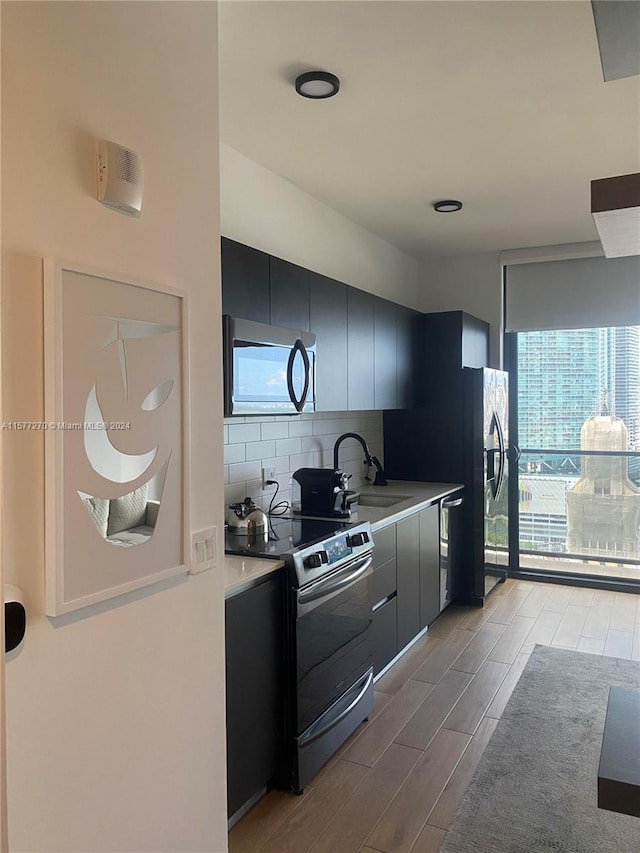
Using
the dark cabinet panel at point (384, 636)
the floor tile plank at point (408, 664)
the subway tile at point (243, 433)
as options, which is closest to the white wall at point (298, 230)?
the subway tile at point (243, 433)

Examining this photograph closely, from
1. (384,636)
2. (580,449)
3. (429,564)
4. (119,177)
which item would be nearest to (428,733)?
(384,636)

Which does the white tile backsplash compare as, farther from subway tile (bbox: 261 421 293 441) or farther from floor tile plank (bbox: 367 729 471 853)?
floor tile plank (bbox: 367 729 471 853)

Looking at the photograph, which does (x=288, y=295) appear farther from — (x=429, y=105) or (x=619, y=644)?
(x=619, y=644)

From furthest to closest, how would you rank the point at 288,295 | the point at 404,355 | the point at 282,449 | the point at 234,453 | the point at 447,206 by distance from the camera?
the point at 404,355, the point at 447,206, the point at 282,449, the point at 234,453, the point at 288,295

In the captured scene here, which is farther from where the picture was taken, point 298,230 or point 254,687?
point 298,230

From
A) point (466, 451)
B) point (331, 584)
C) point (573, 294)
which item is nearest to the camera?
point (331, 584)

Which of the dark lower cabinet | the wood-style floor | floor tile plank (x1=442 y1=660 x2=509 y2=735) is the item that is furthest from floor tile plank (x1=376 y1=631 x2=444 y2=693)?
the dark lower cabinet

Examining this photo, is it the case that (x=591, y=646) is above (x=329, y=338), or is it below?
below

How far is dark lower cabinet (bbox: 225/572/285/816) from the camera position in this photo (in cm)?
215

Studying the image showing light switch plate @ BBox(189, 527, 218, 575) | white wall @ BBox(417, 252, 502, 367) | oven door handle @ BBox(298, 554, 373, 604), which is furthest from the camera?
white wall @ BBox(417, 252, 502, 367)

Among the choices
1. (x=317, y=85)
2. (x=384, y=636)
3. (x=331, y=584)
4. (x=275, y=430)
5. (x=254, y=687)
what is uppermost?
(x=317, y=85)

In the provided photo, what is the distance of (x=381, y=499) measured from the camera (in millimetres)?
4242

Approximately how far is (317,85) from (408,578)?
102 inches

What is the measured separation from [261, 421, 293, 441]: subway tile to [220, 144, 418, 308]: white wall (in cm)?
93
